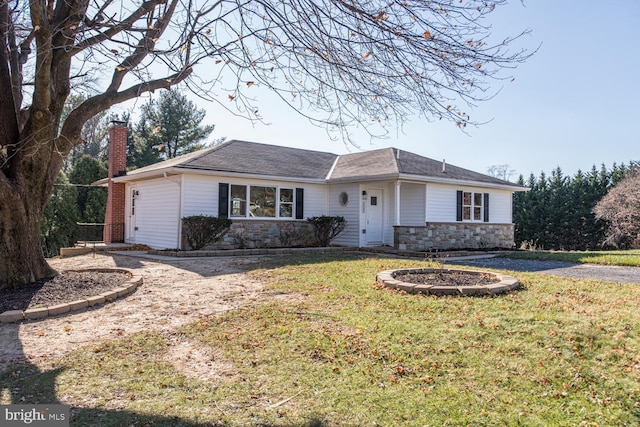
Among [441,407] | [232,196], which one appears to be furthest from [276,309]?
[232,196]

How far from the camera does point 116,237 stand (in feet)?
54.5

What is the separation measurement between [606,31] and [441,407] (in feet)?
16.7

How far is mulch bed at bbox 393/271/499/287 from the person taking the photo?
6.44 meters

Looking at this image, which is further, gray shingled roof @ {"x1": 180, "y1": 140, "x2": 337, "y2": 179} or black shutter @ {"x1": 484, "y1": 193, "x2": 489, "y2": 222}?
black shutter @ {"x1": 484, "y1": 193, "x2": 489, "y2": 222}

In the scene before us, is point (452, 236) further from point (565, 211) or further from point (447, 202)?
point (565, 211)

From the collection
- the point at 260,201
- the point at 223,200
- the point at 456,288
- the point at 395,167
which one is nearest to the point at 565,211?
the point at 395,167

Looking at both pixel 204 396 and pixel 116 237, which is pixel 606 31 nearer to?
pixel 204 396

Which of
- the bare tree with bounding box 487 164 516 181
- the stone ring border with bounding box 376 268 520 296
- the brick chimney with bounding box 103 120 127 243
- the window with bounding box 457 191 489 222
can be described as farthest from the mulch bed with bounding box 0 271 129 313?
the bare tree with bounding box 487 164 516 181

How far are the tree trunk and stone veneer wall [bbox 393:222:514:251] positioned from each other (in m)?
10.3

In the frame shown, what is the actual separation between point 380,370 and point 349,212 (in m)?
11.9

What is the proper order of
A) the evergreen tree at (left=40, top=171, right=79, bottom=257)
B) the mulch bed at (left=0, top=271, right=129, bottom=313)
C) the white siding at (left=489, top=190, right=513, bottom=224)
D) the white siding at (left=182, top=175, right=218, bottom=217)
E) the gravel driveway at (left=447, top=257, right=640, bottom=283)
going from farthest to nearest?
the evergreen tree at (left=40, top=171, right=79, bottom=257)
the white siding at (left=489, top=190, right=513, bottom=224)
the white siding at (left=182, top=175, right=218, bottom=217)
the gravel driveway at (left=447, top=257, right=640, bottom=283)
the mulch bed at (left=0, top=271, right=129, bottom=313)

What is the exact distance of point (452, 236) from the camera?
1561 centimetres

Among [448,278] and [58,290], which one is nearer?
[58,290]

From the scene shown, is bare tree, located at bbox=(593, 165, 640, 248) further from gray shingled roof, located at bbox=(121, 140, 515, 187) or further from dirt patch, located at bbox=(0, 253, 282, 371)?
dirt patch, located at bbox=(0, 253, 282, 371)
